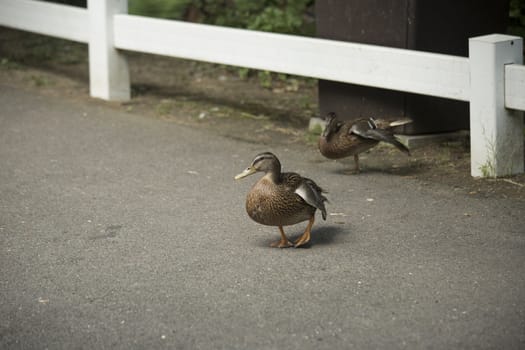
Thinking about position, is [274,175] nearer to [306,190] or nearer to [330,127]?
[306,190]

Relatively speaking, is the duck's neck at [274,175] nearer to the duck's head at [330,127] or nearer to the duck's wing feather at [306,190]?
the duck's wing feather at [306,190]

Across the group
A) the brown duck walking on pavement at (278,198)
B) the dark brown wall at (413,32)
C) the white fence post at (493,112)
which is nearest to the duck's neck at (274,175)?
the brown duck walking on pavement at (278,198)

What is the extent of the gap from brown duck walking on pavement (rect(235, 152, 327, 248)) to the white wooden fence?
1.95 m

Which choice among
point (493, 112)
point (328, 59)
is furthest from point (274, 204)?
point (328, 59)

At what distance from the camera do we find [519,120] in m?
7.20

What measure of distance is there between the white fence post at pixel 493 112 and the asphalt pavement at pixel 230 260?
15.2 inches

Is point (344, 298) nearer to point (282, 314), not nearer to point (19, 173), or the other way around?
point (282, 314)

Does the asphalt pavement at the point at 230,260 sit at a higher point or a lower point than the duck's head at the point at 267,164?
lower

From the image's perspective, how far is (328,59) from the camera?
8.33m

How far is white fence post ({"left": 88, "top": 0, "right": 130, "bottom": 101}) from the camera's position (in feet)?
33.2

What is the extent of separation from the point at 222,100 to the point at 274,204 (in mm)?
4981

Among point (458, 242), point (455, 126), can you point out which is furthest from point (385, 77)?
point (458, 242)

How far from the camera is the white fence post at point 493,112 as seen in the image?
23.1 feet

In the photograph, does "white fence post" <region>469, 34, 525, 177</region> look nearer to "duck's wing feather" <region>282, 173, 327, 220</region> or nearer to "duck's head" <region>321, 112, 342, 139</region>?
"duck's head" <region>321, 112, 342, 139</region>
